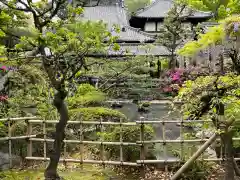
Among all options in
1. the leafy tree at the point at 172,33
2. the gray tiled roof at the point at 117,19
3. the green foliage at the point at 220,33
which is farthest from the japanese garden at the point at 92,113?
the gray tiled roof at the point at 117,19

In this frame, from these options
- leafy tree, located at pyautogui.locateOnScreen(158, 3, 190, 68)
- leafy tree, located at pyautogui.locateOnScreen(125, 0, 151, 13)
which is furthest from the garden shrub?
leafy tree, located at pyautogui.locateOnScreen(125, 0, 151, 13)

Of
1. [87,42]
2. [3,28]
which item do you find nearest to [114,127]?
[87,42]

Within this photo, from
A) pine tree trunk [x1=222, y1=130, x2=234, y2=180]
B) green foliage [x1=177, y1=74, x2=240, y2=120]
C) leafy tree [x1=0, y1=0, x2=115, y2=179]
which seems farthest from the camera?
pine tree trunk [x1=222, y1=130, x2=234, y2=180]

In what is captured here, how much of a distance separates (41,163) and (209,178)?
3.78 meters

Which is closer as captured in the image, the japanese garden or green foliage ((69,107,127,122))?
the japanese garden

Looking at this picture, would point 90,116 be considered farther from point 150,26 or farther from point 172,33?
point 150,26

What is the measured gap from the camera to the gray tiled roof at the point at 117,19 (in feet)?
83.6

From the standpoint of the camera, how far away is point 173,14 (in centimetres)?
2225

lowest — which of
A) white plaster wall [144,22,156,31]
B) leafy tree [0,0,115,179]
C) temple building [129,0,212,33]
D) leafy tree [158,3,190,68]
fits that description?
leafy tree [0,0,115,179]

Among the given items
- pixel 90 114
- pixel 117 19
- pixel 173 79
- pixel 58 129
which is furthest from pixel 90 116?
pixel 117 19

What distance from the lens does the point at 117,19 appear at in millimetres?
27312

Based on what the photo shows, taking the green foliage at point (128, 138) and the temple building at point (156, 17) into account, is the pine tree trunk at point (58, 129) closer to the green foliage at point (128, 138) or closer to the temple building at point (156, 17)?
the green foliage at point (128, 138)

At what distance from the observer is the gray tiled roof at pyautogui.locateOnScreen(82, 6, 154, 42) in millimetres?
25469

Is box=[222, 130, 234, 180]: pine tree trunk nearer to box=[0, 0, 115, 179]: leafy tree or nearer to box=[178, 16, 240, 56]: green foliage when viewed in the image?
box=[178, 16, 240, 56]: green foliage
